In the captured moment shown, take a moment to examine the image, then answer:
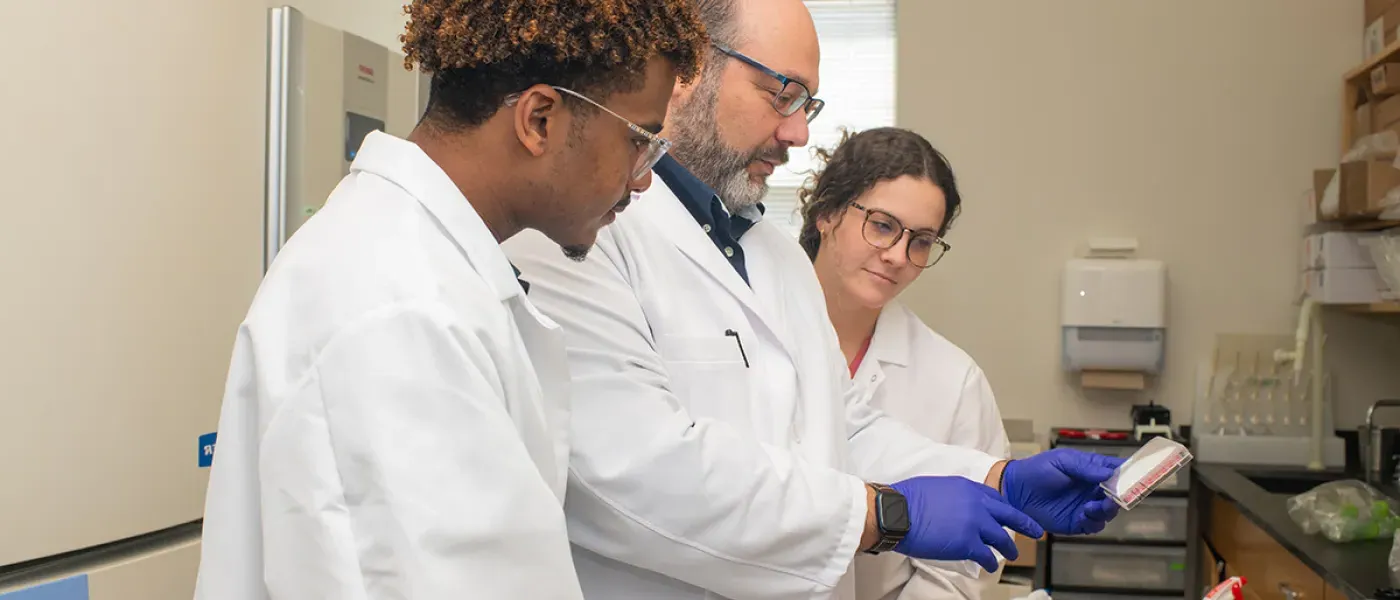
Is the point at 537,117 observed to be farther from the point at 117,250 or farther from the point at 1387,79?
the point at 1387,79

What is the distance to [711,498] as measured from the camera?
114 centimetres

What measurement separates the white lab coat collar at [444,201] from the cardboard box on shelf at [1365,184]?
2833mm

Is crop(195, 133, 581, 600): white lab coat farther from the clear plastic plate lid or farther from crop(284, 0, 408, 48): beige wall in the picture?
crop(284, 0, 408, 48): beige wall

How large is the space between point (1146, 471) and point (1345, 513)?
136cm

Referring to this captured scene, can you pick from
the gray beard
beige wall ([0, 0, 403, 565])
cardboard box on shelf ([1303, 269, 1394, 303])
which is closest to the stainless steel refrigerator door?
beige wall ([0, 0, 403, 565])

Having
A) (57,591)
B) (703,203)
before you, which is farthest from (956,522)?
(57,591)

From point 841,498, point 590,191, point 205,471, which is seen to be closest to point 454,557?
point 590,191

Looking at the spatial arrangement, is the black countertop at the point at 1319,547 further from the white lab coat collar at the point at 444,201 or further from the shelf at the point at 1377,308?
the white lab coat collar at the point at 444,201

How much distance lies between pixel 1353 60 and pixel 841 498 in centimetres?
295

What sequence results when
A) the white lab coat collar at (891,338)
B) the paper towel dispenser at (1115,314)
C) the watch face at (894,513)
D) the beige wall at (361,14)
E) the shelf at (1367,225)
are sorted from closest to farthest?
the watch face at (894,513) → the white lab coat collar at (891,338) → the shelf at (1367,225) → the paper towel dispenser at (1115,314) → the beige wall at (361,14)

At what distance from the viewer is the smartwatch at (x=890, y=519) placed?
1252 mm

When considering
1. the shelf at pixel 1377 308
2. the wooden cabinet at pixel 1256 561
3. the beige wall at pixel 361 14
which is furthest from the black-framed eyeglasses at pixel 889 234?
the beige wall at pixel 361 14

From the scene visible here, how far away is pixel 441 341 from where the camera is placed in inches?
27.7

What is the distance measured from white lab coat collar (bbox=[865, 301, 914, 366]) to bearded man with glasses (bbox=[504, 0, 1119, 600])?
0.47 metres
